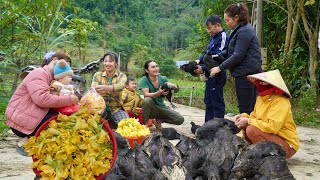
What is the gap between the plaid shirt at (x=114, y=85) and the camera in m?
5.02

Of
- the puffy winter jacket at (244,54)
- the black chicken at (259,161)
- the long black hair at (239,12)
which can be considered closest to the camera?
the black chicken at (259,161)

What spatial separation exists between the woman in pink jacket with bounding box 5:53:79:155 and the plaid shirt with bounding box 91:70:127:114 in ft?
3.57

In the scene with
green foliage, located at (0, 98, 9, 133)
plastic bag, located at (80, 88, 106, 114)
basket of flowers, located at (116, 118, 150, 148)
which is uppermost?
plastic bag, located at (80, 88, 106, 114)

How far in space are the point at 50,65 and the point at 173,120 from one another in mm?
2310

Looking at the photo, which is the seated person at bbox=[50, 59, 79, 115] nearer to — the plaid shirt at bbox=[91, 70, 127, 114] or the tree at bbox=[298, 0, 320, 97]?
the plaid shirt at bbox=[91, 70, 127, 114]

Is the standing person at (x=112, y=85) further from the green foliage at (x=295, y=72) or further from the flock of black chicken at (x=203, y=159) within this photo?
the green foliage at (x=295, y=72)

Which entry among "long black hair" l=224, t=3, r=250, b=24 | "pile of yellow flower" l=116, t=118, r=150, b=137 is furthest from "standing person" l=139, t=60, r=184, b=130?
"long black hair" l=224, t=3, r=250, b=24

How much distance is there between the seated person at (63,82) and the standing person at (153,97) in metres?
2.01

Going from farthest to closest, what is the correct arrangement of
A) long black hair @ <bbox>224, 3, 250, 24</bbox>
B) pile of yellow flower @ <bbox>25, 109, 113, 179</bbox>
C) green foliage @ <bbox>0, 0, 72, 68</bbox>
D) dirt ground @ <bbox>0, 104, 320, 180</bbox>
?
green foliage @ <bbox>0, 0, 72, 68</bbox>
long black hair @ <bbox>224, 3, 250, 24</bbox>
dirt ground @ <bbox>0, 104, 320, 180</bbox>
pile of yellow flower @ <bbox>25, 109, 113, 179</bbox>

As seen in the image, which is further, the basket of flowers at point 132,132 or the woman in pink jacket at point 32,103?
the basket of flowers at point 132,132

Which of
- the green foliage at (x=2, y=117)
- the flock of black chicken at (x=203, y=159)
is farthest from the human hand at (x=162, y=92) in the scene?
the green foliage at (x=2, y=117)

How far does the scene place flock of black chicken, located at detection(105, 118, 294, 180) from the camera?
2.89 m

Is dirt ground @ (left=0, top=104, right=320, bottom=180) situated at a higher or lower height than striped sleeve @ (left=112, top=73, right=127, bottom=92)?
lower

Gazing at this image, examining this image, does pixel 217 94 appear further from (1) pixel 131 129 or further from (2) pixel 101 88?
(2) pixel 101 88
